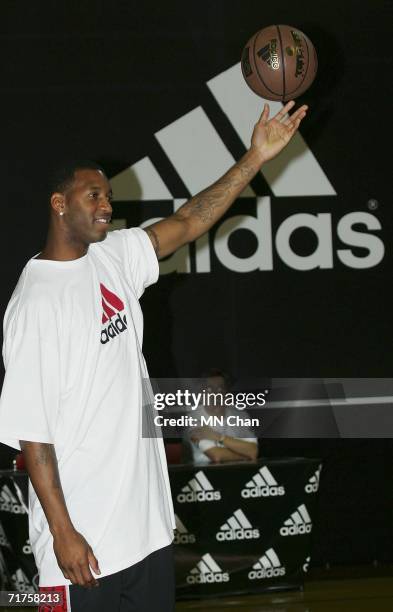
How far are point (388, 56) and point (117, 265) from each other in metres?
4.49

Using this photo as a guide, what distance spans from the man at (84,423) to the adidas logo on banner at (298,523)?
9.41 feet

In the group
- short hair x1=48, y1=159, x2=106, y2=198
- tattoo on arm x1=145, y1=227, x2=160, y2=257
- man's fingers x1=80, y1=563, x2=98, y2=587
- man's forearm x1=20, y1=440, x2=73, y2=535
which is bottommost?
man's fingers x1=80, y1=563, x2=98, y2=587

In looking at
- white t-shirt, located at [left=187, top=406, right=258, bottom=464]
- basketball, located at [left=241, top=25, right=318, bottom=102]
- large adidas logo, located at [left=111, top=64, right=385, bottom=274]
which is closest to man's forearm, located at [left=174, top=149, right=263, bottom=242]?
basketball, located at [left=241, top=25, right=318, bottom=102]

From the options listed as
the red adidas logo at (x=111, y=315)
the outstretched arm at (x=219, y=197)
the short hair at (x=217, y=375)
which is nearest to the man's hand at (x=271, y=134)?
the outstretched arm at (x=219, y=197)

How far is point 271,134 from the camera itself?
9.59ft

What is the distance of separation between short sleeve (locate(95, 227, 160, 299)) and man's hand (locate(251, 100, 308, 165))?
1.62 ft

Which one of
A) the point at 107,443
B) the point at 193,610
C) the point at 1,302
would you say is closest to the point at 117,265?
the point at 107,443

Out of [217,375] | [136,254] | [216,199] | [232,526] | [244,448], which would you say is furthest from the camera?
[217,375]

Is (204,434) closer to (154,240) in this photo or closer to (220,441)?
(220,441)

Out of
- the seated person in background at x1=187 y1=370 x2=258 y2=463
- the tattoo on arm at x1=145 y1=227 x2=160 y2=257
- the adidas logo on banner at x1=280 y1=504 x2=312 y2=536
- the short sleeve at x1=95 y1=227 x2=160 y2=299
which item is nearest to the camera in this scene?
the short sleeve at x1=95 y1=227 x2=160 y2=299

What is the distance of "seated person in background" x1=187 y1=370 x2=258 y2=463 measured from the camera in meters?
5.39

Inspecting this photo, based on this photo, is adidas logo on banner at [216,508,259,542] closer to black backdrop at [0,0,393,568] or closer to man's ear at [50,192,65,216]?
black backdrop at [0,0,393,568]

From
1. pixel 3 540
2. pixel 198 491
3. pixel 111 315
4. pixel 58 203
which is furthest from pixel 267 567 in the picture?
pixel 58 203

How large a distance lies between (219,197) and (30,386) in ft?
3.11
